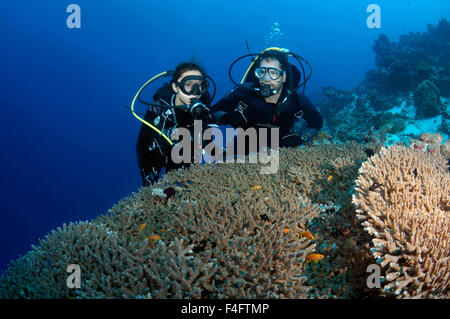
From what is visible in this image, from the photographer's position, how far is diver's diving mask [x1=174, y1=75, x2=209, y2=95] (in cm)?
519

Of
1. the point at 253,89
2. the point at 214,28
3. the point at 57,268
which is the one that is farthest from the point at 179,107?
the point at 214,28

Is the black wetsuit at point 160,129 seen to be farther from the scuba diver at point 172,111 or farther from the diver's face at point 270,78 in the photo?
the diver's face at point 270,78

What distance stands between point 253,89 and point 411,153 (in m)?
3.75

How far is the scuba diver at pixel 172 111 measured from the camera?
17.2 ft

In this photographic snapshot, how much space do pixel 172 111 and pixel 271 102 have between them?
109 inches

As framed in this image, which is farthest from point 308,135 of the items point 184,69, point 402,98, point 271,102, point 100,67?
point 100,67

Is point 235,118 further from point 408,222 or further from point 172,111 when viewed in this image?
point 408,222

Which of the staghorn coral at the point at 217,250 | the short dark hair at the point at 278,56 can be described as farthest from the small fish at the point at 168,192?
the short dark hair at the point at 278,56

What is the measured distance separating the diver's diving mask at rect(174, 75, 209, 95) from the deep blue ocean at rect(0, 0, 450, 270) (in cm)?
92

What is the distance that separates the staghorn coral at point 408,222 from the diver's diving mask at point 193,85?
392 cm
